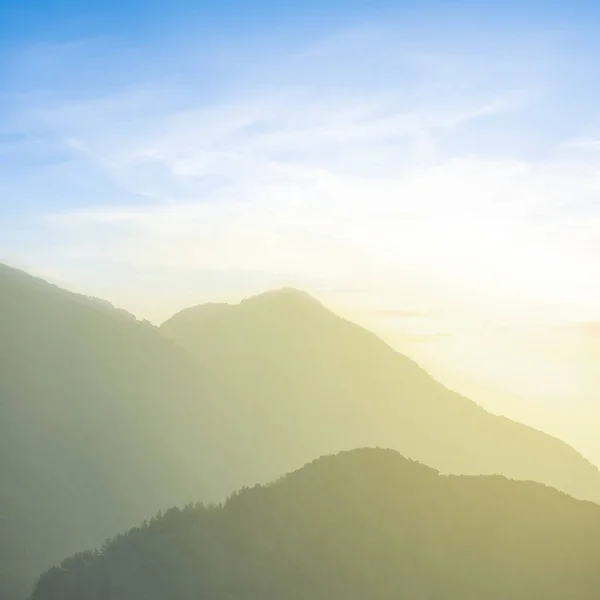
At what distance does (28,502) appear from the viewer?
346 ft

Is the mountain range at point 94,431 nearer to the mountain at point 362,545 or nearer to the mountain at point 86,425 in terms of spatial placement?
the mountain at point 86,425

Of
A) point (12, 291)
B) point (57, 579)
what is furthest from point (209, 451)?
point (57, 579)

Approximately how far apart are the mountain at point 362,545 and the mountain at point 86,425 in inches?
1866

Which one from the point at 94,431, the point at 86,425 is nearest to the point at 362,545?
the point at 94,431

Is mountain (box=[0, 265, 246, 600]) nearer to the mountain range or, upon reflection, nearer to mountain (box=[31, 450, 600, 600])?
the mountain range

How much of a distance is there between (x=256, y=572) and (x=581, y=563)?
2215cm

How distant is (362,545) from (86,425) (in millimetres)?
92383

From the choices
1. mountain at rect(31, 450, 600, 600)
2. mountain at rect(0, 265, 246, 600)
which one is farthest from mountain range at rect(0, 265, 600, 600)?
mountain at rect(31, 450, 600, 600)

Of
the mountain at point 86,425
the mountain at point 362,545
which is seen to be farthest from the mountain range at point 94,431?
the mountain at point 362,545

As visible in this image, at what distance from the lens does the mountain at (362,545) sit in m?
43.9

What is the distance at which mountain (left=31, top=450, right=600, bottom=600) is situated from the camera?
43906mm

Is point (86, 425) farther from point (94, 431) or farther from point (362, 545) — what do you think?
point (362, 545)

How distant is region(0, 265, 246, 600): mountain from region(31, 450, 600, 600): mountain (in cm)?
4740

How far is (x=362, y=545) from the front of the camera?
47.4 m
